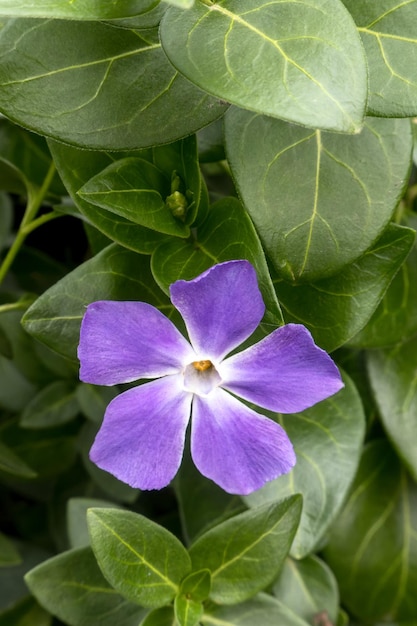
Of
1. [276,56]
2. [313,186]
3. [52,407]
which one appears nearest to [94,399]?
[52,407]

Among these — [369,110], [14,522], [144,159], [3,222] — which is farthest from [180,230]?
[14,522]

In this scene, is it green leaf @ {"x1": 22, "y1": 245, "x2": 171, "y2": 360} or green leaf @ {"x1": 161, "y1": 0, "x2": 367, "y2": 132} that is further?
green leaf @ {"x1": 22, "y1": 245, "x2": 171, "y2": 360}

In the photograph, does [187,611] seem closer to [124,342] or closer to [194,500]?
[194,500]

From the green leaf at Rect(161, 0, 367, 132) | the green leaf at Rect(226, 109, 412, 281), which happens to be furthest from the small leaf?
the green leaf at Rect(161, 0, 367, 132)

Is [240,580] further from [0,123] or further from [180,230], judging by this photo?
[0,123]

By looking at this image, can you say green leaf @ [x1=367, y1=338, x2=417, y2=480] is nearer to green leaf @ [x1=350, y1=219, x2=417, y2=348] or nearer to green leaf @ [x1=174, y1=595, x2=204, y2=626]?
green leaf @ [x1=350, y1=219, x2=417, y2=348]

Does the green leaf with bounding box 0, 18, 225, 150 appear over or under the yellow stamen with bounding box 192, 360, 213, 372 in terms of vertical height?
over
